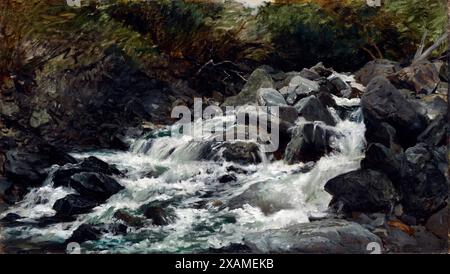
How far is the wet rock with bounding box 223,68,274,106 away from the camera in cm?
571

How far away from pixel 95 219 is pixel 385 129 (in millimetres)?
2686

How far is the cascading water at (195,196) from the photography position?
555 centimetres

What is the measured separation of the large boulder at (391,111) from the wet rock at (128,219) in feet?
7.10

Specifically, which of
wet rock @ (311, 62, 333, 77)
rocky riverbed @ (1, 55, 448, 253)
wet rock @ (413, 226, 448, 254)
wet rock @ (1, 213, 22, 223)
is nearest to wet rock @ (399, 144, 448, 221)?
rocky riverbed @ (1, 55, 448, 253)

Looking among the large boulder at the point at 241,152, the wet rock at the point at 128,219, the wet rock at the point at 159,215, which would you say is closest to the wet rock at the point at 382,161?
the large boulder at the point at 241,152

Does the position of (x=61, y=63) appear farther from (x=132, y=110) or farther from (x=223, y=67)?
(x=223, y=67)

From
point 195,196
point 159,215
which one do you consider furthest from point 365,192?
point 159,215

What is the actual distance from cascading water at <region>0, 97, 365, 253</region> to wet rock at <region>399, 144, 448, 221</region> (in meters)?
0.45

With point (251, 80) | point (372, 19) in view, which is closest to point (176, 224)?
point (251, 80)

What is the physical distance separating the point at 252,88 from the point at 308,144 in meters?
0.71

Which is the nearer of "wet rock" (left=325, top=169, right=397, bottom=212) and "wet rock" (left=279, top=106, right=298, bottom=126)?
"wet rock" (left=325, top=169, right=397, bottom=212)

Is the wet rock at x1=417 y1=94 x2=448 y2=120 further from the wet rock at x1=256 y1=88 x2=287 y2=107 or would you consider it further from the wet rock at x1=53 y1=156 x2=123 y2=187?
the wet rock at x1=53 y1=156 x2=123 y2=187

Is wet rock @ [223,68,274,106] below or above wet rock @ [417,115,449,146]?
above

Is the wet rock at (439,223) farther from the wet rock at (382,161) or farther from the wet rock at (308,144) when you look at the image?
the wet rock at (308,144)
